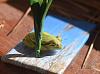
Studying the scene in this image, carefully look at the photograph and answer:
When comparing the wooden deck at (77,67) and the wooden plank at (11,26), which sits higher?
the wooden plank at (11,26)

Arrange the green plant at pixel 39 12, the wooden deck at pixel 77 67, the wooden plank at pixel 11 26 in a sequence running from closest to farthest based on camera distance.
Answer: the green plant at pixel 39 12 → the wooden deck at pixel 77 67 → the wooden plank at pixel 11 26

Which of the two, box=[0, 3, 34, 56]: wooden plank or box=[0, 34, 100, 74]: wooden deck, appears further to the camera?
box=[0, 3, 34, 56]: wooden plank

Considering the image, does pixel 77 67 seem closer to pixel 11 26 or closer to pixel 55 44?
pixel 55 44

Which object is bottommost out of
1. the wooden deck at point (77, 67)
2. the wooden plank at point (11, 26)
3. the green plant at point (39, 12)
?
the wooden deck at point (77, 67)

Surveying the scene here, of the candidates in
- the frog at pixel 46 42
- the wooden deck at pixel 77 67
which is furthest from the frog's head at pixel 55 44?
the wooden deck at pixel 77 67

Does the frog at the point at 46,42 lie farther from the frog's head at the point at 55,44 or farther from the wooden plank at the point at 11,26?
the wooden plank at the point at 11,26

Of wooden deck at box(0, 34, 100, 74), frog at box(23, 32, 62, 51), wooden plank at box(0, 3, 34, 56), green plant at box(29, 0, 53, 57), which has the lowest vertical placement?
wooden deck at box(0, 34, 100, 74)

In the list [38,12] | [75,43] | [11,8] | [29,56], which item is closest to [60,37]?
[75,43]

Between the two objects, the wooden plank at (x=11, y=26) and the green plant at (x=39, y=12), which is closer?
the green plant at (x=39, y=12)

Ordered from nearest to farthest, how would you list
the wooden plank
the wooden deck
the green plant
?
1. the green plant
2. the wooden deck
3. the wooden plank

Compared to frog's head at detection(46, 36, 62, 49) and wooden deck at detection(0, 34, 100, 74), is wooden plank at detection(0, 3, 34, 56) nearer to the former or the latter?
wooden deck at detection(0, 34, 100, 74)

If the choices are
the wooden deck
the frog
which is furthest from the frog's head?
the wooden deck
